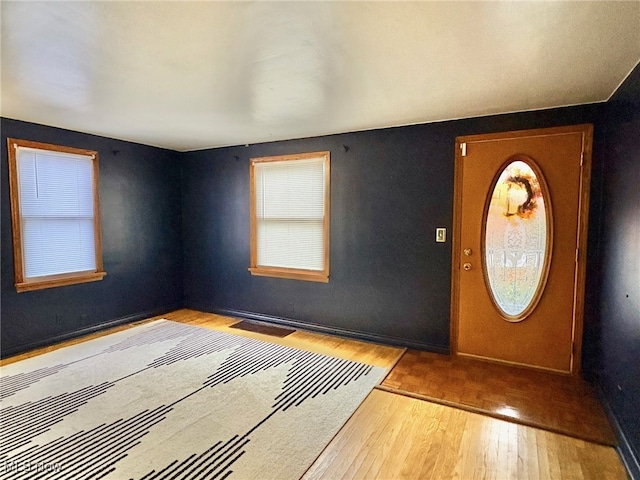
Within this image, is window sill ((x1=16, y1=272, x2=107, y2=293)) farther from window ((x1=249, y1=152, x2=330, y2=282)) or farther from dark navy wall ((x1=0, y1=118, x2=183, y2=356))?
window ((x1=249, y1=152, x2=330, y2=282))

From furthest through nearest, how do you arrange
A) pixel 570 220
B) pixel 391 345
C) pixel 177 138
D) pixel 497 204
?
pixel 177 138
pixel 391 345
pixel 497 204
pixel 570 220

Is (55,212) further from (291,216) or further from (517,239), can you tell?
(517,239)

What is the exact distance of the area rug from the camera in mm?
1910

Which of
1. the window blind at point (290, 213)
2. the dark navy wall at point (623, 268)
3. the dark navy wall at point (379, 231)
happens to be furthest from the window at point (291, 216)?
the dark navy wall at point (623, 268)

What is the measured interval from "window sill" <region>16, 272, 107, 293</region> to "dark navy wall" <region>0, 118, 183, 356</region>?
6 cm

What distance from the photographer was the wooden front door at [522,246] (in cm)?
296

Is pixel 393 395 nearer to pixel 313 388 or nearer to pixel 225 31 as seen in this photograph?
pixel 313 388

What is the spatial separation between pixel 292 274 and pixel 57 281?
2587 millimetres

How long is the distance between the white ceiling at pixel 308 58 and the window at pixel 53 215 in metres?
0.53

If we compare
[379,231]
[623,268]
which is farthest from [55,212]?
[623,268]

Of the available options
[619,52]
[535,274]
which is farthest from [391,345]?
[619,52]

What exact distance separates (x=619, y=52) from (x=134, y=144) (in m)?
4.86

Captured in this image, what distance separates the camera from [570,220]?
2.96 m

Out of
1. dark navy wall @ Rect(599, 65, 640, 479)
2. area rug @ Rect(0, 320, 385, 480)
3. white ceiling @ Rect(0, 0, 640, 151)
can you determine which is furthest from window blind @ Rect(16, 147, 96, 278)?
dark navy wall @ Rect(599, 65, 640, 479)
